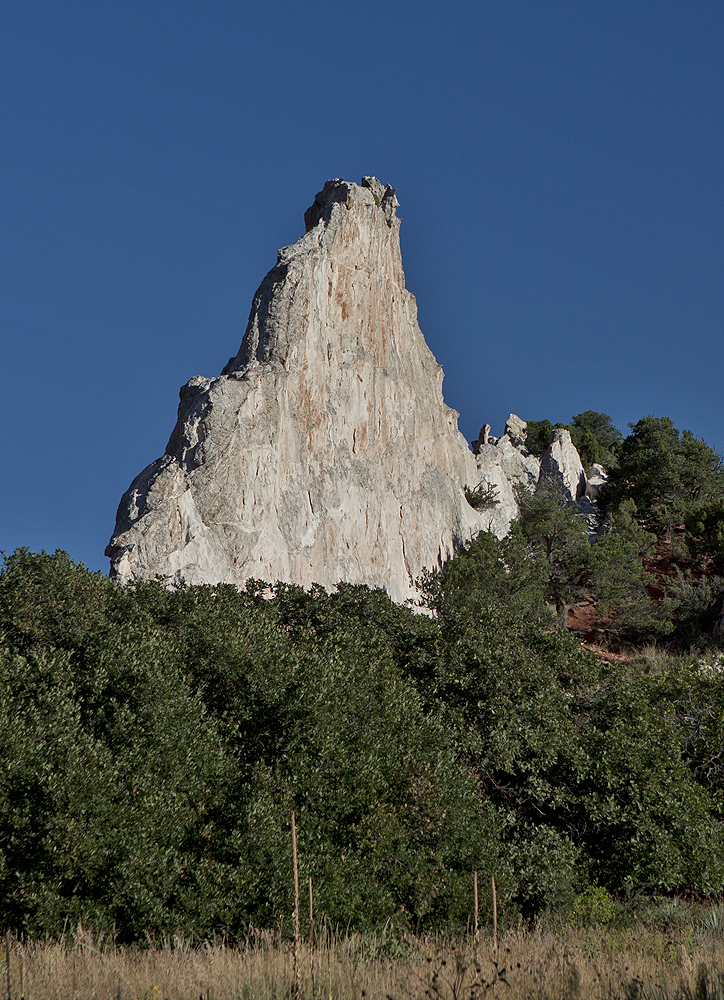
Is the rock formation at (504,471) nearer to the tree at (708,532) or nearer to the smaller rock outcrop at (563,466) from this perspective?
the smaller rock outcrop at (563,466)

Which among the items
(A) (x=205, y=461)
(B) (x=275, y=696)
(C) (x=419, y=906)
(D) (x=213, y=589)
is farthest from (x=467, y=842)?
(A) (x=205, y=461)

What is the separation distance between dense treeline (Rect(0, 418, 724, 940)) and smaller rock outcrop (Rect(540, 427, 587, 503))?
4469cm

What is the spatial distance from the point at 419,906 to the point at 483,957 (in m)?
4.93

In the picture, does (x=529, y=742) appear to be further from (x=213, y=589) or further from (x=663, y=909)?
(x=213, y=589)

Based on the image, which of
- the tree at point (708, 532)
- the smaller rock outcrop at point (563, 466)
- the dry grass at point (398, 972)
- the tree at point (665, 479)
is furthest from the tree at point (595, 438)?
the dry grass at point (398, 972)

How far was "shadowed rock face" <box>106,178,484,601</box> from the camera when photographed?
31.5 metres

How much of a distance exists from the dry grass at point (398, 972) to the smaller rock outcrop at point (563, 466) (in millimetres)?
57460

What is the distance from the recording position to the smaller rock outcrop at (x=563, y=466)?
220 ft

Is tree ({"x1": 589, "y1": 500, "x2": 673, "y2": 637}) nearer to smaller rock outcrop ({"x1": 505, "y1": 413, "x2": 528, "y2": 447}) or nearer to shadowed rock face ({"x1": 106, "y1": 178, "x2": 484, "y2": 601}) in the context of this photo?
shadowed rock face ({"x1": 106, "y1": 178, "x2": 484, "y2": 601})

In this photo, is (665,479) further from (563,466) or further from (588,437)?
(588,437)

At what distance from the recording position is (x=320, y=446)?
126ft

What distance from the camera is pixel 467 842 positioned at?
15.2 metres

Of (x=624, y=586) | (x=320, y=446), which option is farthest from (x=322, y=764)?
(x=624, y=586)

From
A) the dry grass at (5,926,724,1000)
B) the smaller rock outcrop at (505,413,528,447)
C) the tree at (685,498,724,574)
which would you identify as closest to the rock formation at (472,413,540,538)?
the smaller rock outcrop at (505,413,528,447)
